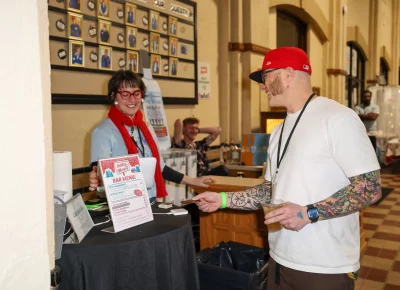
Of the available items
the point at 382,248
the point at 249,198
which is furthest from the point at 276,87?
the point at 382,248

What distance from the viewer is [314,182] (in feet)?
5.27

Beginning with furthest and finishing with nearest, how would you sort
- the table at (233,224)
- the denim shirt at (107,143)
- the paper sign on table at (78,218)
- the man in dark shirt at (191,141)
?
the man in dark shirt at (191,141) < the table at (233,224) < the denim shirt at (107,143) < the paper sign on table at (78,218)

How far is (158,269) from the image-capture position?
1.95 meters

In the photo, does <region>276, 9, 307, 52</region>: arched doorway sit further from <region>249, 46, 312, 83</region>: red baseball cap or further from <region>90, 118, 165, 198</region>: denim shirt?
<region>249, 46, 312, 83</region>: red baseball cap

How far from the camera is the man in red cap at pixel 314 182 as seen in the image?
1519 millimetres

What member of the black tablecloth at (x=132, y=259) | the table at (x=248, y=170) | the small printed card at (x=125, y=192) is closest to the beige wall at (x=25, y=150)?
the black tablecloth at (x=132, y=259)

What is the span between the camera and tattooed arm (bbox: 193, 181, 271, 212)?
195 centimetres

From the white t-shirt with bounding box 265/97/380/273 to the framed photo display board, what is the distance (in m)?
2.31

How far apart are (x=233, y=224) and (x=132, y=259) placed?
63.4 inches

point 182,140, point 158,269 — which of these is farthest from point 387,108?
point 158,269

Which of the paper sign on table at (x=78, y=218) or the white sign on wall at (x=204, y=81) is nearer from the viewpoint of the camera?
the paper sign on table at (x=78, y=218)

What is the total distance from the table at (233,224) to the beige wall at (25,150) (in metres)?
2.09

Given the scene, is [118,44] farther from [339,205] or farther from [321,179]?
[339,205]

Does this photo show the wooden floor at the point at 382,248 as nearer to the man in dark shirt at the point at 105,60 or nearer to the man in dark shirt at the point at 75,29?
the man in dark shirt at the point at 105,60
